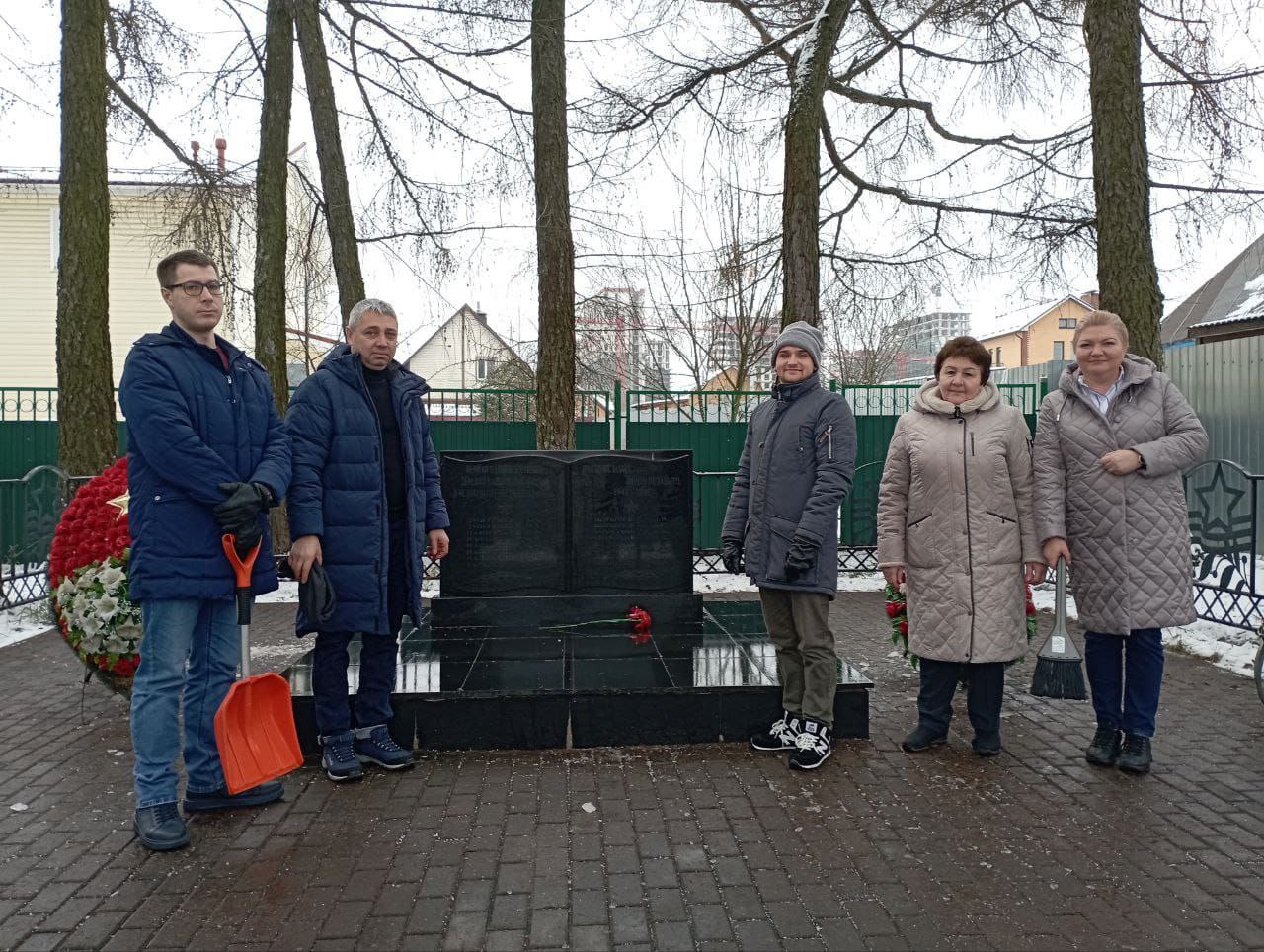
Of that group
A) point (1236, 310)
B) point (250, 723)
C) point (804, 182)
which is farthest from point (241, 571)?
point (1236, 310)

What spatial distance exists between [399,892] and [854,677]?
2.60 meters

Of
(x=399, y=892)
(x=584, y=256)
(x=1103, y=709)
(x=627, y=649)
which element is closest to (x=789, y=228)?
(x=584, y=256)

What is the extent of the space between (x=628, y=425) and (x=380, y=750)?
8246mm

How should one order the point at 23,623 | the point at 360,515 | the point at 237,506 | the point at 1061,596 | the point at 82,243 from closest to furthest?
the point at 237,506, the point at 360,515, the point at 1061,596, the point at 82,243, the point at 23,623

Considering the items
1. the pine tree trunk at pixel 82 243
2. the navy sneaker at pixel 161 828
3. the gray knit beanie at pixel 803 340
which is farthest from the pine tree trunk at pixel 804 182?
the navy sneaker at pixel 161 828

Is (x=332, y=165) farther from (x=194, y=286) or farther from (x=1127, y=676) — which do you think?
(x=1127, y=676)

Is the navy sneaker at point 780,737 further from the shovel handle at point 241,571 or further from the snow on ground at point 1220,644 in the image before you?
the snow on ground at point 1220,644

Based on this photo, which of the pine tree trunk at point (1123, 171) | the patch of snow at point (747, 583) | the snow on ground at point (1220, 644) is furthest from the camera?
the patch of snow at point (747, 583)

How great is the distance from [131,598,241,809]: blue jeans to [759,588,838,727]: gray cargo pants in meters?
2.36

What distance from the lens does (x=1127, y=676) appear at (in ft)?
13.7

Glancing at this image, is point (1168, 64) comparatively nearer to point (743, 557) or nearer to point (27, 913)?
point (743, 557)

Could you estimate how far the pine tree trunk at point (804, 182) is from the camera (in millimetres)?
9344

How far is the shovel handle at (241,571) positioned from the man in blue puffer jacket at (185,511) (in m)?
0.03

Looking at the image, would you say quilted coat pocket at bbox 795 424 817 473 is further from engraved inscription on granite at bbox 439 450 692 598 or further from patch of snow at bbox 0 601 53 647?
patch of snow at bbox 0 601 53 647
